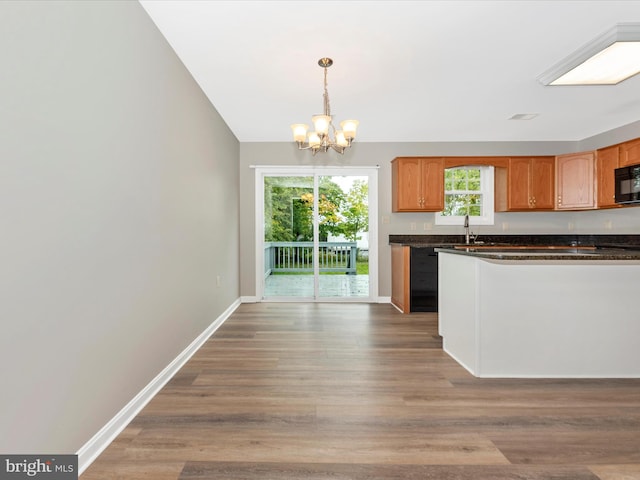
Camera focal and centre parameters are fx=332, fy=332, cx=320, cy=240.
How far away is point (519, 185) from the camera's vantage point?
16.0 feet

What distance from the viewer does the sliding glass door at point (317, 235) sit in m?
5.20

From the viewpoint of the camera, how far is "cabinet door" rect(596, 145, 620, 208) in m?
4.26

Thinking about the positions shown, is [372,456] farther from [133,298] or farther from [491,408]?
[133,298]

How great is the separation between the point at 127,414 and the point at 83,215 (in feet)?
3.77

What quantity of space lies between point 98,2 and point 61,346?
65.0 inches

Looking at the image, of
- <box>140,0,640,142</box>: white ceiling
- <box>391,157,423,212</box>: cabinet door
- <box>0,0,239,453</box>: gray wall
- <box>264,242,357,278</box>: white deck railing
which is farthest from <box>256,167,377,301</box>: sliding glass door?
<box>0,0,239,453</box>: gray wall

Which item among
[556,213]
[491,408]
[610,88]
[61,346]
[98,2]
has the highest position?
[610,88]

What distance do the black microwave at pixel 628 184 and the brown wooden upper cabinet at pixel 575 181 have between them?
1.41ft

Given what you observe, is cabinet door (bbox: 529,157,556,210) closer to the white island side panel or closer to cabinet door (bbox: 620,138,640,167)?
cabinet door (bbox: 620,138,640,167)

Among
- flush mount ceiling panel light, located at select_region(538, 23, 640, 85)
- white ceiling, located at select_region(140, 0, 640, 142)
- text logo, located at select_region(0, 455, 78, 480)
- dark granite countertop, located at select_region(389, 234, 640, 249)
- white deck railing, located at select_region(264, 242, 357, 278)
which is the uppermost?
white ceiling, located at select_region(140, 0, 640, 142)

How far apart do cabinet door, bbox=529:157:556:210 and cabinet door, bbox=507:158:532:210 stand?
0.09 m

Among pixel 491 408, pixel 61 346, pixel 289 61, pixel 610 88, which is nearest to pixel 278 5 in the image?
pixel 289 61

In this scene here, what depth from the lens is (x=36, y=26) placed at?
1271mm

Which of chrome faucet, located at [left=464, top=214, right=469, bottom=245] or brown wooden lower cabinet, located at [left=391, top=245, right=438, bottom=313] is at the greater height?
chrome faucet, located at [left=464, top=214, right=469, bottom=245]
